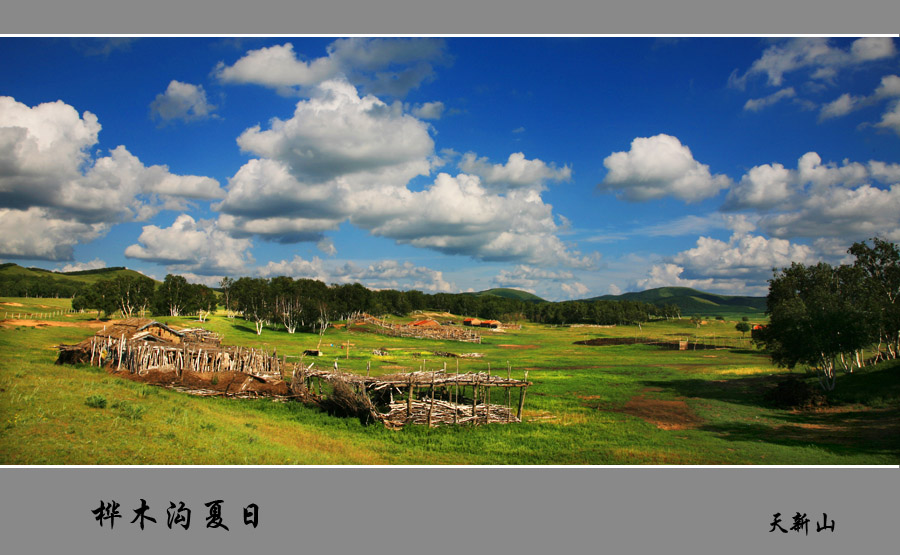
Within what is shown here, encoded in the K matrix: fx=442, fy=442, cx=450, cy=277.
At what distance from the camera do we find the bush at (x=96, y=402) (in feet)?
55.1

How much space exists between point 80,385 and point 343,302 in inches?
3979

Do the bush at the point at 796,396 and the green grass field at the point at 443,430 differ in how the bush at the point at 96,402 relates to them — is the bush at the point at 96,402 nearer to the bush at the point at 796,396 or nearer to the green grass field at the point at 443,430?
the green grass field at the point at 443,430

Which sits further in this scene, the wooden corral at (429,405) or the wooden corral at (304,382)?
the wooden corral at (304,382)

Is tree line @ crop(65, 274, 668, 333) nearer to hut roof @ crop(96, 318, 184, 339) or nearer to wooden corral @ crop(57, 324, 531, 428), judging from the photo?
hut roof @ crop(96, 318, 184, 339)

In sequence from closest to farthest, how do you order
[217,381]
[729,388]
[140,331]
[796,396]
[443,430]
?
1. [443,430]
2. [217,381]
3. [796,396]
4. [140,331]
5. [729,388]

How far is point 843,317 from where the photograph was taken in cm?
3119

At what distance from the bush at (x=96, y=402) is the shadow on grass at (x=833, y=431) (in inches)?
1080

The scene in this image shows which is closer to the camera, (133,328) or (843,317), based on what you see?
(843,317)

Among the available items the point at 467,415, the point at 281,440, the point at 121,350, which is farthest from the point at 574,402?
the point at 121,350

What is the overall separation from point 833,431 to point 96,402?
34094 millimetres

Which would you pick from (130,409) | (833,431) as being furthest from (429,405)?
(833,431)

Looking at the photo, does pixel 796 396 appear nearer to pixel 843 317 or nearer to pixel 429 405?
pixel 843 317

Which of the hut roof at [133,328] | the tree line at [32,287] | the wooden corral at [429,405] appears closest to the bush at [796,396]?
the wooden corral at [429,405]

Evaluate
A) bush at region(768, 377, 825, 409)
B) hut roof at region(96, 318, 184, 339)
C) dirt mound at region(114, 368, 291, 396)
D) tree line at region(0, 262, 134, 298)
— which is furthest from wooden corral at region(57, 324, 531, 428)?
tree line at region(0, 262, 134, 298)
